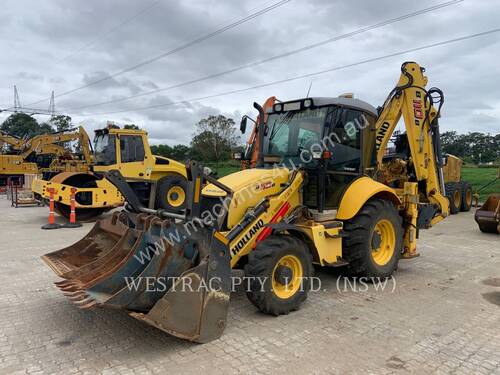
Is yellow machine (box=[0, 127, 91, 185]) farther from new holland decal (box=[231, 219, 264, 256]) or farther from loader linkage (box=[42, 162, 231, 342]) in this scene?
loader linkage (box=[42, 162, 231, 342])

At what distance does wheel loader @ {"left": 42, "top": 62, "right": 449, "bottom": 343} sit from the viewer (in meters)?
3.96

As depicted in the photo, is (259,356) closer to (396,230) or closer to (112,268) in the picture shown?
(112,268)

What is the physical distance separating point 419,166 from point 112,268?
5265 mm

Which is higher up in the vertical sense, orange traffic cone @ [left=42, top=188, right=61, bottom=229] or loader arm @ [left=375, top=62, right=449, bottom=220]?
loader arm @ [left=375, top=62, right=449, bottom=220]

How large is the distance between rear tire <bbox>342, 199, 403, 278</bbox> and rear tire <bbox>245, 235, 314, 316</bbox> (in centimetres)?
97

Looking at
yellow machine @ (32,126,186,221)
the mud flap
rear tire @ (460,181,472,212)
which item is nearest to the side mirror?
the mud flap

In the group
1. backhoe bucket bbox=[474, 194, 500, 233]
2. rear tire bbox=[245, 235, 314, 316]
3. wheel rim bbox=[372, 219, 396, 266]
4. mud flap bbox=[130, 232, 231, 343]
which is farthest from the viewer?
backhoe bucket bbox=[474, 194, 500, 233]

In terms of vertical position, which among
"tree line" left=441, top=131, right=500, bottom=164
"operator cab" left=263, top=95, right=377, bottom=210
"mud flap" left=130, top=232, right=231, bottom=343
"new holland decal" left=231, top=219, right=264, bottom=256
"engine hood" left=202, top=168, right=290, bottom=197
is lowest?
"mud flap" left=130, top=232, right=231, bottom=343

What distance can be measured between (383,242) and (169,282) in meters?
3.69

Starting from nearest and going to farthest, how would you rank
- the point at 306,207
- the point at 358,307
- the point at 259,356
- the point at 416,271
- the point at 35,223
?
1. the point at 259,356
2. the point at 358,307
3. the point at 306,207
4. the point at 416,271
5. the point at 35,223

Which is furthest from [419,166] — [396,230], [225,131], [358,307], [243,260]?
[225,131]

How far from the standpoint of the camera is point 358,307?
5145mm

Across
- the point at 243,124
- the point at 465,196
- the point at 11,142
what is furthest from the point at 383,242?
the point at 11,142

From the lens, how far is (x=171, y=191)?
13422 millimetres
